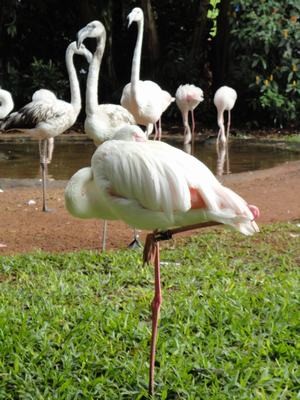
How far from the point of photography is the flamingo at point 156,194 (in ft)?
10.3

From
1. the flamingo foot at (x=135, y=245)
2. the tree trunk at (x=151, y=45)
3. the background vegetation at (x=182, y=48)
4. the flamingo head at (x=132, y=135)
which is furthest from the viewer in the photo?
the tree trunk at (x=151, y=45)

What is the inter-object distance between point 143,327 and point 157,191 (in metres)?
1.12

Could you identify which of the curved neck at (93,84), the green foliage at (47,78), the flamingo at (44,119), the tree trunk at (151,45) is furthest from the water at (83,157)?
the tree trunk at (151,45)

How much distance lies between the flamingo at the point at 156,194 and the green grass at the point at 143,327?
0.34 metres

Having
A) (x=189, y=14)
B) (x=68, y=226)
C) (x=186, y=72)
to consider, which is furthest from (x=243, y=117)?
(x=68, y=226)

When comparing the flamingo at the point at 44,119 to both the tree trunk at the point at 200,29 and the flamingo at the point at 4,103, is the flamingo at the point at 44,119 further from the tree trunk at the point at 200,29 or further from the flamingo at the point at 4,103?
the tree trunk at the point at 200,29

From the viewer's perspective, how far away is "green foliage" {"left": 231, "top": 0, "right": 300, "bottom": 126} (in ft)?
46.8

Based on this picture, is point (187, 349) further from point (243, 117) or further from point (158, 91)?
point (243, 117)

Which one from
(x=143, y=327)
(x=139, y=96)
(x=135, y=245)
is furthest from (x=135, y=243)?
(x=139, y=96)

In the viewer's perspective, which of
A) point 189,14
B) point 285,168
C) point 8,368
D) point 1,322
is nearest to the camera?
point 8,368

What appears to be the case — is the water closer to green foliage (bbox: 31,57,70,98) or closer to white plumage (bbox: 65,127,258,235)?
green foliage (bbox: 31,57,70,98)

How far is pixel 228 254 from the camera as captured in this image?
5.55 meters

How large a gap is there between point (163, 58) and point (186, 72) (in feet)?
2.88

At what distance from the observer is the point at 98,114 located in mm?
7195
